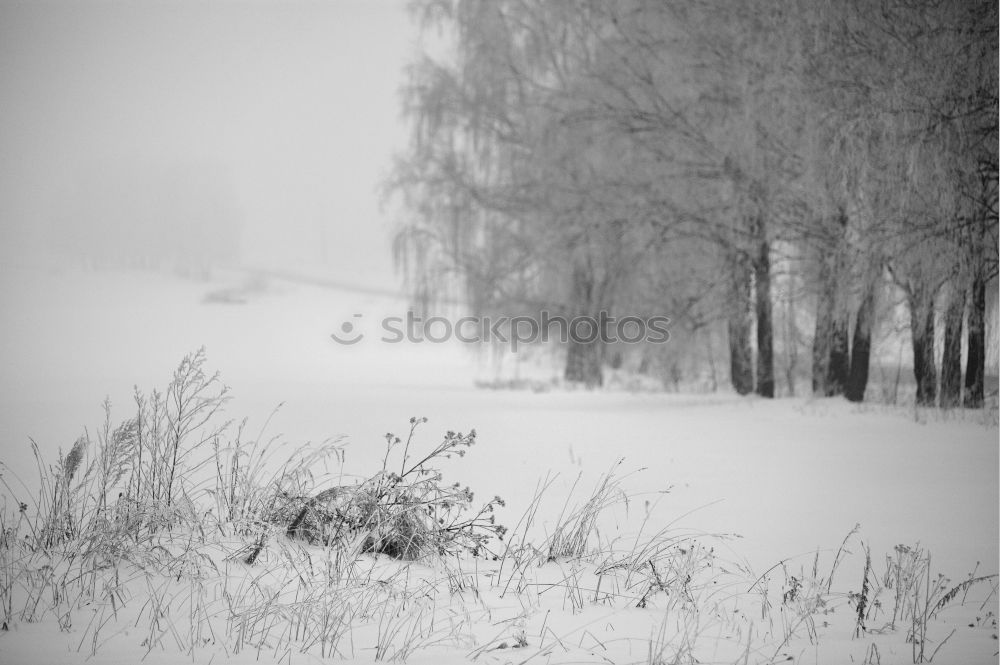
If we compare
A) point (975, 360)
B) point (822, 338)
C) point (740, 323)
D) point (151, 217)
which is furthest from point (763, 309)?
point (151, 217)

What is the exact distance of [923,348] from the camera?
955 cm

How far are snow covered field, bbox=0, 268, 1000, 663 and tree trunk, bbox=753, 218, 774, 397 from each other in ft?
2.75

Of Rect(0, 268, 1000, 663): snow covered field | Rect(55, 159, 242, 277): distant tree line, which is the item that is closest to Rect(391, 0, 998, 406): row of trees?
Rect(0, 268, 1000, 663): snow covered field

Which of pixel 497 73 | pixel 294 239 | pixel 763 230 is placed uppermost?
pixel 294 239

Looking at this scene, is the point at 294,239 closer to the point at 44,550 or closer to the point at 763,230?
the point at 763,230

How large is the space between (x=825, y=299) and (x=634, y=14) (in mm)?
5644

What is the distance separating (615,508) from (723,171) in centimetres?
726

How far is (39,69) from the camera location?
21.2 feet

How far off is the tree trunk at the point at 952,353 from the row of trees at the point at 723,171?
3cm

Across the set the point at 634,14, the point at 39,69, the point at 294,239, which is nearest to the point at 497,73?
the point at 634,14

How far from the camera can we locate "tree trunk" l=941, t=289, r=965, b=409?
8.15m

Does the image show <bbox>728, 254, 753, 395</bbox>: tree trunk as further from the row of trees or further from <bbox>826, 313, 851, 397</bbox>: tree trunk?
<bbox>826, 313, 851, 397</bbox>: tree trunk

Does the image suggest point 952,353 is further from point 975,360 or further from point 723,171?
point 723,171

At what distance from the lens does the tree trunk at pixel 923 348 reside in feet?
28.2
